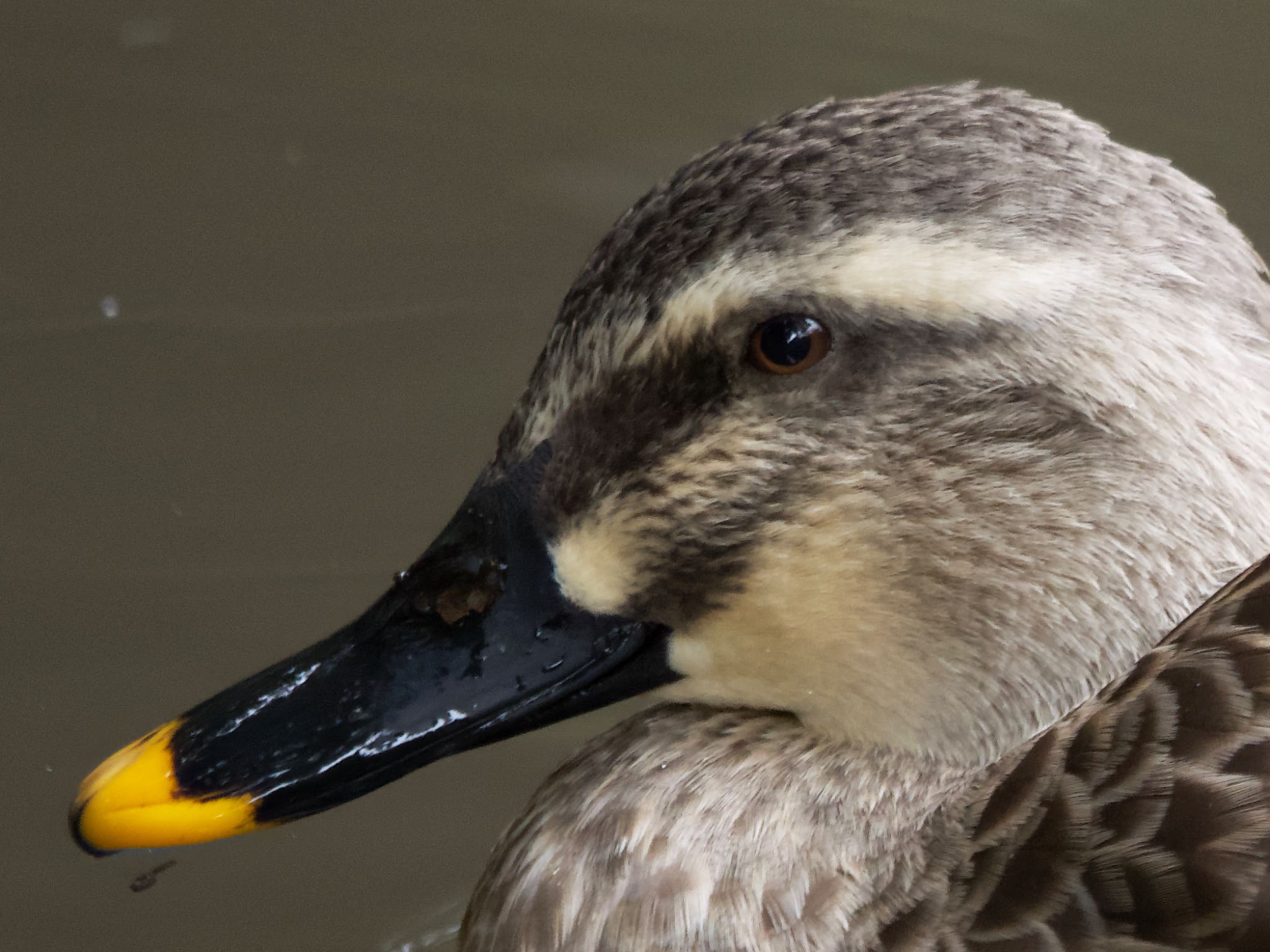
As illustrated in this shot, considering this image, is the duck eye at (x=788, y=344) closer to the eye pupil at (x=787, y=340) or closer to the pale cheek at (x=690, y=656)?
the eye pupil at (x=787, y=340)

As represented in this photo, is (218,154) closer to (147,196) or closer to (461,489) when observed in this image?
(147,196)

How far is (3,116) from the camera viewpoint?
3.68 meters

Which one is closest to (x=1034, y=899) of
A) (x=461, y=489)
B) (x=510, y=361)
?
(x=461, y=489)

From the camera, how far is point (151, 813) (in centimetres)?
183

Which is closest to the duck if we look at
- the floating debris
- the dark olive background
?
the floating debris

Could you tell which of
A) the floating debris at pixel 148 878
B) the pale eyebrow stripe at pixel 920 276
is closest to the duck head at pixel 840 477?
the pale eyebrow stripe at pixel 920 276

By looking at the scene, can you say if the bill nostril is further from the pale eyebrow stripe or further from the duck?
the pale eyebrow stripe

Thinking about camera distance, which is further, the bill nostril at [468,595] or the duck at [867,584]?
the bill nostril at [468,595]

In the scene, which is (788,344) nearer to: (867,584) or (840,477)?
(840,477)

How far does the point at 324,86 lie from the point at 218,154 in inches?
12.1

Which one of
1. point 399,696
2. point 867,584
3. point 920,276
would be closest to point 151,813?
point 399,696

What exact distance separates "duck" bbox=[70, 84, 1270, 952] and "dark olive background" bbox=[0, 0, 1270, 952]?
941 mm

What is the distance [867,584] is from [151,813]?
2.71ft

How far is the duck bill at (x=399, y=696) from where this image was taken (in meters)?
1.84
